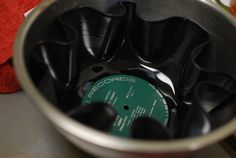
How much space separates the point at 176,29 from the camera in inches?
20.1

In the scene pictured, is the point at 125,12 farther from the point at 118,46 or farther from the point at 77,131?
the point at 77,131

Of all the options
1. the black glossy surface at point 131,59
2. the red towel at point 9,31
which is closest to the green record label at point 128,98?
the black glossy surface at point 131,59

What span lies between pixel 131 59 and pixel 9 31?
0.65 ft

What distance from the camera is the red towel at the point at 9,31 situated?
1.66 feet

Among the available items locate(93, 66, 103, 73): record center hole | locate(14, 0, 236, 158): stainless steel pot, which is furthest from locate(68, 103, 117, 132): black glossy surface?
locate(93, 66, 103, 73): record center hole

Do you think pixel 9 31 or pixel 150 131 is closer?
pixel 150 131

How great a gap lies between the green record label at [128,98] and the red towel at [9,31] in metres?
0.12

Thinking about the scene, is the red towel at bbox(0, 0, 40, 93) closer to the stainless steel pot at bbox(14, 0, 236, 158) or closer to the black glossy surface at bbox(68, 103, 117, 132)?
the stainless steel pot at bbox(14, 0, 236, 158)

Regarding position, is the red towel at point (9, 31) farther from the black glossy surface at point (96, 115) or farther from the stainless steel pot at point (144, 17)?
the black glossy surface at point (96, 115)

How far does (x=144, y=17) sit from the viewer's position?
1.73 ft

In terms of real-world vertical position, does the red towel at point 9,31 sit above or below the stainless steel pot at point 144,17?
below

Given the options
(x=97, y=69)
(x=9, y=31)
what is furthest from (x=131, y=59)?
(x=9, y=31)

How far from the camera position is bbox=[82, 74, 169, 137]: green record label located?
48 cm

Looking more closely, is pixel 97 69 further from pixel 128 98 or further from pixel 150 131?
pixel 150 131
